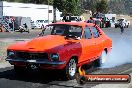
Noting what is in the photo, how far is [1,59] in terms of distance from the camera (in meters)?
13.7

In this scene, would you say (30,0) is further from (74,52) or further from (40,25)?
(74,52)

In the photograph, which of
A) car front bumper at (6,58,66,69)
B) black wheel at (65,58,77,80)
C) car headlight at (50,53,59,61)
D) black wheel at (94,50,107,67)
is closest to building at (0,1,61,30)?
black wheel at (94,50,107,67)

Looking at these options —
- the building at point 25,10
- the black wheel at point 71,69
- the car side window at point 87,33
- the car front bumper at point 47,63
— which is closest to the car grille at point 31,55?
the car front bumper at point 47,63

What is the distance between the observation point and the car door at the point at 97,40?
10.9m

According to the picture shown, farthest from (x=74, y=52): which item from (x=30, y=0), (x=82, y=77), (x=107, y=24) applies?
(x=30, y=0)

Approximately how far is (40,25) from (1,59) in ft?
119

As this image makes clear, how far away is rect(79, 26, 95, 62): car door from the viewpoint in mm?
9963

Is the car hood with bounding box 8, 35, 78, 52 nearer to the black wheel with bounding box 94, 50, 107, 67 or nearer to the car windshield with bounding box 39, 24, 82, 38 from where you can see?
the car windshield with bounding box 39, 24, 82, 38

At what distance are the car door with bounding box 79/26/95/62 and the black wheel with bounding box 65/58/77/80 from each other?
0.50 metres

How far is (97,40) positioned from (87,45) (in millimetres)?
1008

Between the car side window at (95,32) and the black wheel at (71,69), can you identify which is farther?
the car side window at (95,32)

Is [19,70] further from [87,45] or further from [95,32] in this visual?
[95,32]

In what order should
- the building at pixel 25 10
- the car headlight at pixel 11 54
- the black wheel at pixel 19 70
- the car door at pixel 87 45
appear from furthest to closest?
the building at pixel 25 10 < the car door at pixel 87 45 < the black wheel at pixel 19 70 < the car headlight at pixel 11 54

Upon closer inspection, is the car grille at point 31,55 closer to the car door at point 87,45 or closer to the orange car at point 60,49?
the orange car at point 60,49
